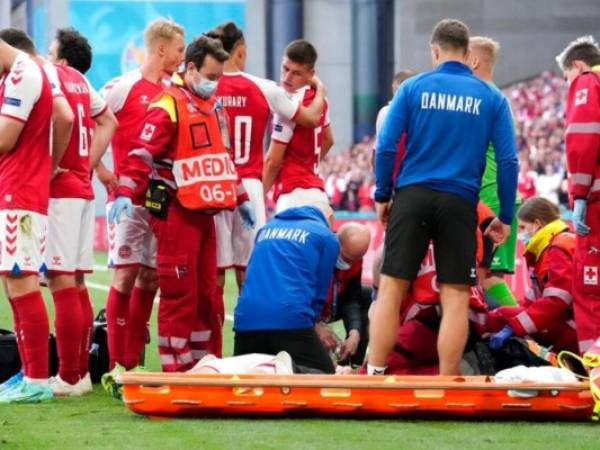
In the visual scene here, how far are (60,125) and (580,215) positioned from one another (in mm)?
2812

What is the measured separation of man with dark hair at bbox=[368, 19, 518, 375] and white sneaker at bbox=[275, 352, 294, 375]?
504 mm

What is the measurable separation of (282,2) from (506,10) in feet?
19.4

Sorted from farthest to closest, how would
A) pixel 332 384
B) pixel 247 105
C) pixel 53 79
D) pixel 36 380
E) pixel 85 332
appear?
pixel 247 105, pixel 85 332, pixel 53 79, pixel 36 380, pixel 332 384

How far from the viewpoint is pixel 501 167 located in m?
9.16

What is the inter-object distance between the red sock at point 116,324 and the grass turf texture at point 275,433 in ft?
5.33

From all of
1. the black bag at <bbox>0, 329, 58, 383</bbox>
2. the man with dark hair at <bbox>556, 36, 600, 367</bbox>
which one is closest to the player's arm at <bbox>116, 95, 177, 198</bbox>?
the black bag at <bbox>0, 329, 58, 383</bbox>

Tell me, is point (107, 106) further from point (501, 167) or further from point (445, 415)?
point (445, 415)

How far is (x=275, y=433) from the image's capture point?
299 inches

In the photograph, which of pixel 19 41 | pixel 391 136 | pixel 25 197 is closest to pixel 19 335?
pixel 25 197

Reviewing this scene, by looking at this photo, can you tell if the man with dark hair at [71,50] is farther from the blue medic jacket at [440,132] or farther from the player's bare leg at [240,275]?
the blue medic jacket at [440,132]

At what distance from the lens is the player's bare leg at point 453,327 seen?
28.9 ft

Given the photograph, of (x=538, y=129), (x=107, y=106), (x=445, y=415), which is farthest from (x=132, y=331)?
(x=538, y=129)

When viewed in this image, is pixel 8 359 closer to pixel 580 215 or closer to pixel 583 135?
pixel 580 215

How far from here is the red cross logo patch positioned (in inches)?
375
